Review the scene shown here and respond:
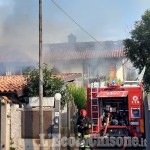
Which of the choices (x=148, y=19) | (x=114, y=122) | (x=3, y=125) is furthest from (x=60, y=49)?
(x=3, y=125)

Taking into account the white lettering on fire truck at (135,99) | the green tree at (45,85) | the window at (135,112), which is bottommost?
the window at (135,112)

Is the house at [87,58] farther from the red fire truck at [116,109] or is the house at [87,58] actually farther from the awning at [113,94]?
the awning at [113,94]

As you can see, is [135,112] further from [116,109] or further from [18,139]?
[18,139]

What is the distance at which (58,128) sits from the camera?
10.7 meters

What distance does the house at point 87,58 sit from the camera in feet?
58.3

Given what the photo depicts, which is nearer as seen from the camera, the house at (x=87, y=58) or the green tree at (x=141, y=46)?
the green tree at (x=141, y=46)

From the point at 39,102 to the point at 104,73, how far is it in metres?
14.5

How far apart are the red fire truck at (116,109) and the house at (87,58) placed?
17.1ft

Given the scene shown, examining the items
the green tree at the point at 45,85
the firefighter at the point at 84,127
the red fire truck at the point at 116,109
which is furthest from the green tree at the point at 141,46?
the firefighter at the point at 84,127

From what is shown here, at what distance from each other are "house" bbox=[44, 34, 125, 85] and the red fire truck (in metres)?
5.22

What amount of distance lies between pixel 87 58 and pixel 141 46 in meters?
6.42

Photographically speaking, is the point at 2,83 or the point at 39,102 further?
the point at 2,83

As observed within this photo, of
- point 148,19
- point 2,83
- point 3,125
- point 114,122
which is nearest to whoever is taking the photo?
point 3,125

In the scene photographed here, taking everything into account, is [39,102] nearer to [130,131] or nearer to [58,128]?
[58,128]
